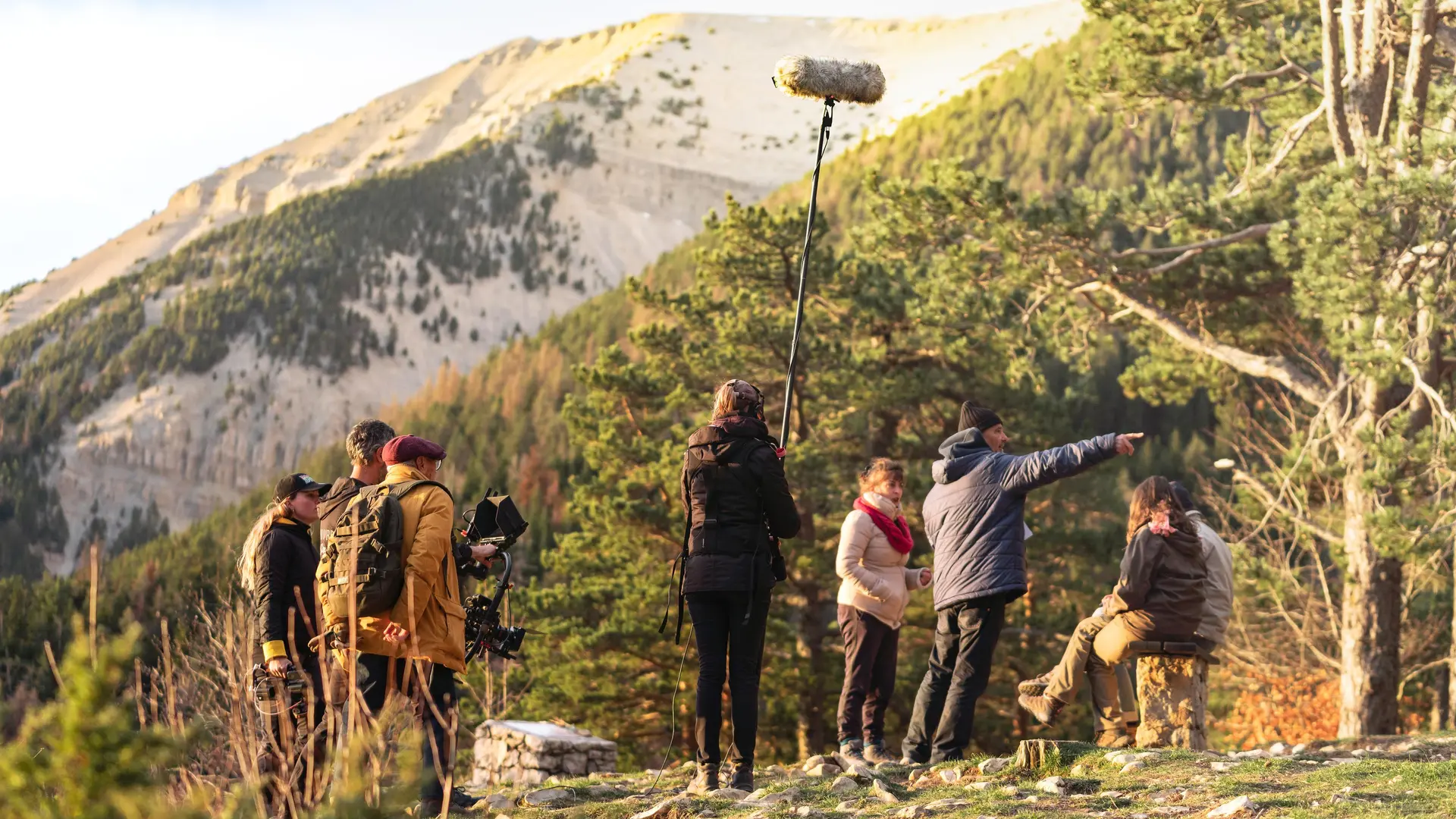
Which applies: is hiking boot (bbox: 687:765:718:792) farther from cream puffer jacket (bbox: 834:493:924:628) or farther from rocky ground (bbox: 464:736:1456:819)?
cream puffer jacket (bbox: 834:493:924:628)

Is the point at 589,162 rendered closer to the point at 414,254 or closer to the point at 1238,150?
the point at 414,254

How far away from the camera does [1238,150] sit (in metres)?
17.0

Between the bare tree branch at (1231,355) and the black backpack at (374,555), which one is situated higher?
the bare tree branch at (1231,355)

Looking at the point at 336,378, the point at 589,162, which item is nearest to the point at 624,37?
the point at 589,162

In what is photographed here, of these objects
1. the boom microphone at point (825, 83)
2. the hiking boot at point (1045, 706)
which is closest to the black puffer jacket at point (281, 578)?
the boom microphone at point (825, 83)

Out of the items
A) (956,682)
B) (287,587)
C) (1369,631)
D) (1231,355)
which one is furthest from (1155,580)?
(1231,355)

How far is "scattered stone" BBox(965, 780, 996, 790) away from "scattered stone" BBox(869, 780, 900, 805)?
31 centimetres

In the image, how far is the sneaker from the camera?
6.21 metres

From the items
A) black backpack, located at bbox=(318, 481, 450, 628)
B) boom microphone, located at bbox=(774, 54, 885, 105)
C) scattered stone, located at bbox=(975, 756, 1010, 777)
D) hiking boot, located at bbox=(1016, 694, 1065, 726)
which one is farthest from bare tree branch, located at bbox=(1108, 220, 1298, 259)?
black backpack, located at bbox=(318, 481, 450, 628)

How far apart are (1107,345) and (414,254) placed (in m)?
57.6

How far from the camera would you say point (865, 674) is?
7.39 metres

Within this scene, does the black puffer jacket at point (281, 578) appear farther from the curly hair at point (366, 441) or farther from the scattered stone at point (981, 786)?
the scattered stone at point (981, 786)

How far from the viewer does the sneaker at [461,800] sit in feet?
20.4

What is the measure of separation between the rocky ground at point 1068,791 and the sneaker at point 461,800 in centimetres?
8
